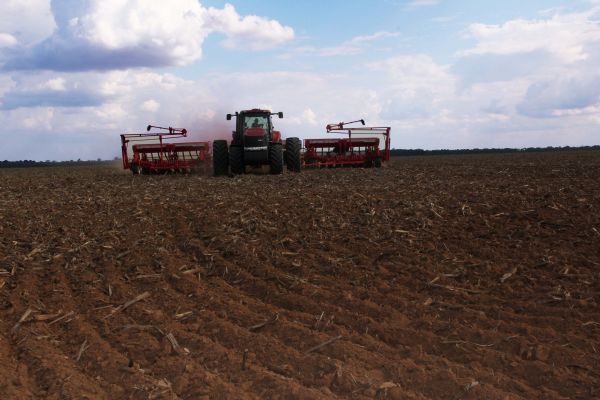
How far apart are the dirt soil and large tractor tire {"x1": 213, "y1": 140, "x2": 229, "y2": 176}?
1197 centimetres

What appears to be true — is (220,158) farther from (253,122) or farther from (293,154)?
(293,154)

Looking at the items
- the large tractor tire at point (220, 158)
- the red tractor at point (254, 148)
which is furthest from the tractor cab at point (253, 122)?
the large tractor tire at point (220, 158)

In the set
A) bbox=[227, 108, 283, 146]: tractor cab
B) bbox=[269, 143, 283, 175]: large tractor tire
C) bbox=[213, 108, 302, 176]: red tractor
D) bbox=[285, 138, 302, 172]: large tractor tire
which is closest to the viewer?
bbox=[213, 108, 302, 176]: red tractor

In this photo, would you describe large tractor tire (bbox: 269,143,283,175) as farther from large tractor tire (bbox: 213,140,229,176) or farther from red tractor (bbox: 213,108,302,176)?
large tractor tire (bbox: 213,140,229,176)

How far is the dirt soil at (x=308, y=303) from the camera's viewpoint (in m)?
4.47

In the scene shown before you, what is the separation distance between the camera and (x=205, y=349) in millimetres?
4984

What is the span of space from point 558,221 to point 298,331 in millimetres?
6028

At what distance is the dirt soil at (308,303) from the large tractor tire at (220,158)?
11969mm

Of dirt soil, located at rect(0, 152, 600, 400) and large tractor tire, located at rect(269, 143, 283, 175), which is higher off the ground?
large tractor tire, located at rect(269, 143, 283, 175)

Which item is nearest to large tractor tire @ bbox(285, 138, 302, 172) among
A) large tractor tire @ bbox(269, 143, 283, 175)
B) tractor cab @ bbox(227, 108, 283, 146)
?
tractor cab @ bbox(227, 108, 283, 146)

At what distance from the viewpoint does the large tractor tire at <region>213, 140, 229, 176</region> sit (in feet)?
75.4

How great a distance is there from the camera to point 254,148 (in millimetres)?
21750

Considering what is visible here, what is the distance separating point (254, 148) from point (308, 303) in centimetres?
1611

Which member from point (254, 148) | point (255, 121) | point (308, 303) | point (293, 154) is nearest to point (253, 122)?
point (255, 121)
